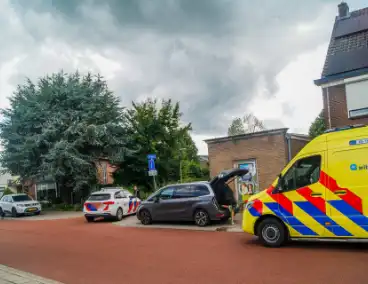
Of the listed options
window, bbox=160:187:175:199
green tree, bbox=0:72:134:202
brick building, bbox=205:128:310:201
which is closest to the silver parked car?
green tree, bbox=0:72:134:202

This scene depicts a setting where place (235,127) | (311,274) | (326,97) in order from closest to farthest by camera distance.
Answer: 1. (311,274)
2. (326,97)
3. (235,127)

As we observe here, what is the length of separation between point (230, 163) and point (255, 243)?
9.62m

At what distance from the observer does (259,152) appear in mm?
18547

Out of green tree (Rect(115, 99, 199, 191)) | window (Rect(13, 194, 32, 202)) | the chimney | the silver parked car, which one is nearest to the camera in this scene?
the chimney

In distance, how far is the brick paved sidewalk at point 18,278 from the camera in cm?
678

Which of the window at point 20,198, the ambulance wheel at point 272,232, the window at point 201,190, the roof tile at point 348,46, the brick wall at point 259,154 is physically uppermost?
the roof tile at point 348,46

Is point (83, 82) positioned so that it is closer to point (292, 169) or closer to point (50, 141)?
point (50, 141)

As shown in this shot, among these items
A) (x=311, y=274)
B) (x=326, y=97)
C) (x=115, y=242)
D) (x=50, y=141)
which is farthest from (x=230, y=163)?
(x=50, y=141)

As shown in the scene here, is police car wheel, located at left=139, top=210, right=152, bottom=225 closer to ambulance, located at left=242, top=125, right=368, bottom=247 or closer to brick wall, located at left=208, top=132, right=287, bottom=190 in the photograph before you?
brick wall, located at left=208, top=132, right=287, bottom=190

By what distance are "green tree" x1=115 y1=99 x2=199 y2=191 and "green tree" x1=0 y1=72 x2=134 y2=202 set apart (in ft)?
4.65

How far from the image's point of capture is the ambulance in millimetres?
8375

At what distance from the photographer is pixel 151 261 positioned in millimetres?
8398

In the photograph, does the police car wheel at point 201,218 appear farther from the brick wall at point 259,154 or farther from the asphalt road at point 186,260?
the brick wall at point 259,154

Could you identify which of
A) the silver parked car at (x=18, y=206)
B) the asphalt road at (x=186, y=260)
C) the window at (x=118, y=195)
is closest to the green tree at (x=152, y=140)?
the silver parked car at (x=18, y=206)
